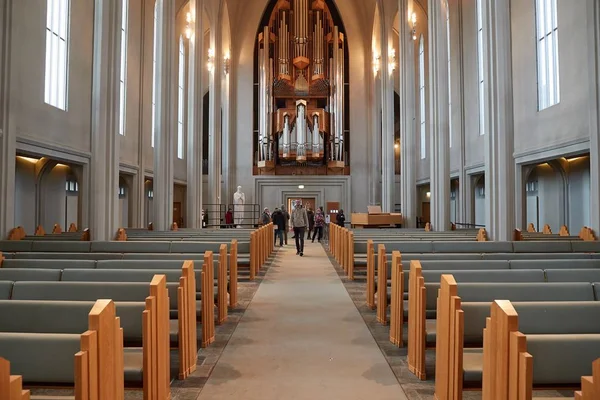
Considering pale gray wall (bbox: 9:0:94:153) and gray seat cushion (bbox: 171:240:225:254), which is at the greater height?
pale gray wall (bbox: 9:0:94:153)

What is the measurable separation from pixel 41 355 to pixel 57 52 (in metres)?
11.9

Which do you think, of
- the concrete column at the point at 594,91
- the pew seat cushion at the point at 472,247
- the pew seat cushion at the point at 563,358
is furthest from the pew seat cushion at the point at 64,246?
the concrete column at the point at 594,91

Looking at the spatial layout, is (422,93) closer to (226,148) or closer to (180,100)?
(226,148)

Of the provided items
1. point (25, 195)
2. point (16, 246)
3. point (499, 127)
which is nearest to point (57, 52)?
point (25, 195)

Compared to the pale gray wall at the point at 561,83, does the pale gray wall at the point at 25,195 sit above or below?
below

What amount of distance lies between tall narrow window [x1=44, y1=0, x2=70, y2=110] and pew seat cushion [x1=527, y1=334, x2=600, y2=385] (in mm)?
12159

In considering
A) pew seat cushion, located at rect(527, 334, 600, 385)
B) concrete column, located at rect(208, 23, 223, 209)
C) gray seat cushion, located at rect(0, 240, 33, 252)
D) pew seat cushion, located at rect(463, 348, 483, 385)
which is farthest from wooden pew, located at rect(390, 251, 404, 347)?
concrete column, located at rect(208, 23, 223, 209)

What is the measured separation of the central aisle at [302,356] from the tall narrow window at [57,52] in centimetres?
853

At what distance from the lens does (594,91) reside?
9.03 meters

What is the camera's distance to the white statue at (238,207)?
21.1m

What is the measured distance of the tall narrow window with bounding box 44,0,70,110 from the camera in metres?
11.6

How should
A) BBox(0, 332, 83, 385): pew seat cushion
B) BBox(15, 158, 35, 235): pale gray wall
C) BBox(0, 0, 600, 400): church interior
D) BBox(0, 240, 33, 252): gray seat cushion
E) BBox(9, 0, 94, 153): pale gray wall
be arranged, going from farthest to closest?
BBox(15, 158, 35, 235): pale gray wall < BBox(9, 0, 94, 153): pale gray wall < BBox(0, 240, 33, 252): gray seat cushion < BBox(0, 0, 600, 400): church interior < BBox(0, 332, 83, 385): pew seat cushion

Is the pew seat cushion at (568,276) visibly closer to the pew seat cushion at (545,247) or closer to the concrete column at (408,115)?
the pew seat cushion at (545,247)

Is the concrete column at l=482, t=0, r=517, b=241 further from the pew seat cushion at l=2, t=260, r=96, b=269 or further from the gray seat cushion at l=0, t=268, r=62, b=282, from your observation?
the gray seat cushion at l=0, t=268, r=62, b=282
